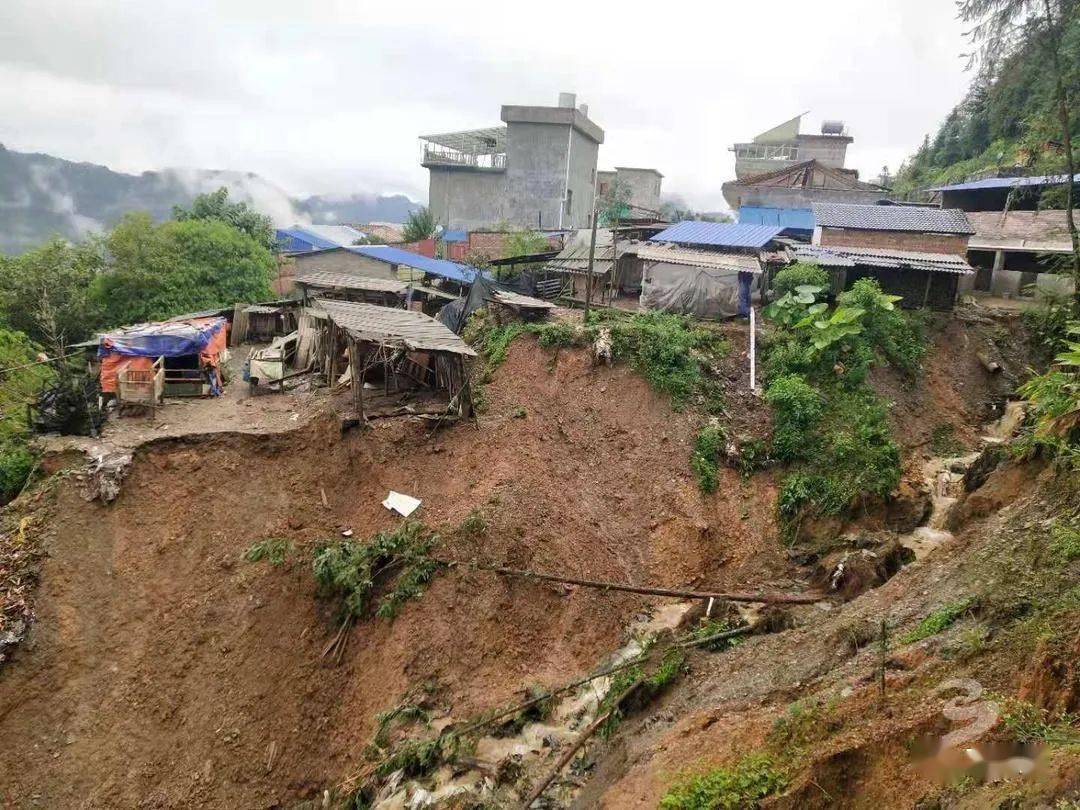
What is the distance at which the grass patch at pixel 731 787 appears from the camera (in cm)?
504

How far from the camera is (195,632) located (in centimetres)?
1116

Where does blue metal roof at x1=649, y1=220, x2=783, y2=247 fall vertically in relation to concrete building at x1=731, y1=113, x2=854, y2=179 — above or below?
below

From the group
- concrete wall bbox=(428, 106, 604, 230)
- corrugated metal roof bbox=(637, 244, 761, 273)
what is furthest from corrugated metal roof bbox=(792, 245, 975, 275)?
concrete wall bbox=(428, 106, 604, 230)

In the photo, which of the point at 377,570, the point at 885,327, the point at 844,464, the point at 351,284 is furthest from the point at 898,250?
the point at 377,570

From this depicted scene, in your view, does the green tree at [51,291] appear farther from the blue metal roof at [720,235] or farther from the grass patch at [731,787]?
the grass patch at [731,787]

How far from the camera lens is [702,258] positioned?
66.4 feet

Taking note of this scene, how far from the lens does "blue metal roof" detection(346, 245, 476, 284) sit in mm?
26531

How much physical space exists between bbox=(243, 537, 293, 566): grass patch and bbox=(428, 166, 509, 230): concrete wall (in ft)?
118

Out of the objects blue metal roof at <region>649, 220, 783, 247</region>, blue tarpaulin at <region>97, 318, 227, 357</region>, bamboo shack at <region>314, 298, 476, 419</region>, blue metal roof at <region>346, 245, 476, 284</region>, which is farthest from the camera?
blue metal roof at <region>346, 245, 476, 284</region>

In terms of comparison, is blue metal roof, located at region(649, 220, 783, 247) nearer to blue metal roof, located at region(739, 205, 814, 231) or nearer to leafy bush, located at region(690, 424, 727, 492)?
blue metal roof, located at region(739, 205, 814, 231)

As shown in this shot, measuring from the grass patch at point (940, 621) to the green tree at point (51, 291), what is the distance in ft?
87.3

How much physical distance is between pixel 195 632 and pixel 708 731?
9.23m

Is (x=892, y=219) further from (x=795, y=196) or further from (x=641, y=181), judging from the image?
(x=641, y=181)

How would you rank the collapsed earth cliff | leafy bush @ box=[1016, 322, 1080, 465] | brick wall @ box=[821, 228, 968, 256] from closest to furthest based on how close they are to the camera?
the collapsed earth cliff, leafy bush @ box=[1016, 322, 1080, 465], brick wall @ box=[821, 228, 968, 256]
